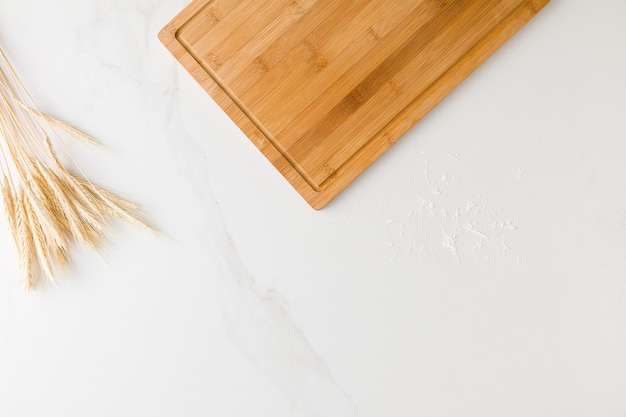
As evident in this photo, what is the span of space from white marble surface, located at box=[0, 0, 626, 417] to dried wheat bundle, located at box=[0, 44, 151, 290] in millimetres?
45

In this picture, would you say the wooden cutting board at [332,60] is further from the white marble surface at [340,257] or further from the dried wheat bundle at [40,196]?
the dried wheat bundle at [40,196]

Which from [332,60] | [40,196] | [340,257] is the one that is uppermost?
[40,196]

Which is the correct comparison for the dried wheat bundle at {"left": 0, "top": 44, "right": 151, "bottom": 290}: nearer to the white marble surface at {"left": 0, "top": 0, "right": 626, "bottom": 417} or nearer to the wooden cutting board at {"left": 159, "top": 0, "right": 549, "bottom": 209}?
the white marble surface at {"left": 0, "top": 0, "right": 626, "bottom": 417}

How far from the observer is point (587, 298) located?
130 centimetres

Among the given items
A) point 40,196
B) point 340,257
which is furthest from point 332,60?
point 40,196

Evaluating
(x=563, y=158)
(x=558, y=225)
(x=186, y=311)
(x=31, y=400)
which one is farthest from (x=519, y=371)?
(x=31, y=400)

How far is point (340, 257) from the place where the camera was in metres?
1.34

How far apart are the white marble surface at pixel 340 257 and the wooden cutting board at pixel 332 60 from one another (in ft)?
0.19

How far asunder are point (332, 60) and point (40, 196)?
2.46 ft

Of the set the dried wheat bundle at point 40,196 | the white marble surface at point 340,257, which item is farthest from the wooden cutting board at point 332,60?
the dried wheat bundle at point 40,196

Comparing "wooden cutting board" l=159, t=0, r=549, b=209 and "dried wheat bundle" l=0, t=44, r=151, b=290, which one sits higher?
"dried wheat bundle" l=0, t=44, r=151, b=290

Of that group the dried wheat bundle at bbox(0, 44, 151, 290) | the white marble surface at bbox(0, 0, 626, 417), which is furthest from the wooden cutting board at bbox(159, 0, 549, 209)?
the dried wheat bundle at bbox(0, 44, 151, 290)

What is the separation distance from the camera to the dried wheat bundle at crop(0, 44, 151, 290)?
1.27 m

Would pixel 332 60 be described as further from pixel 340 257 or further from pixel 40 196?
pixel 40 196
